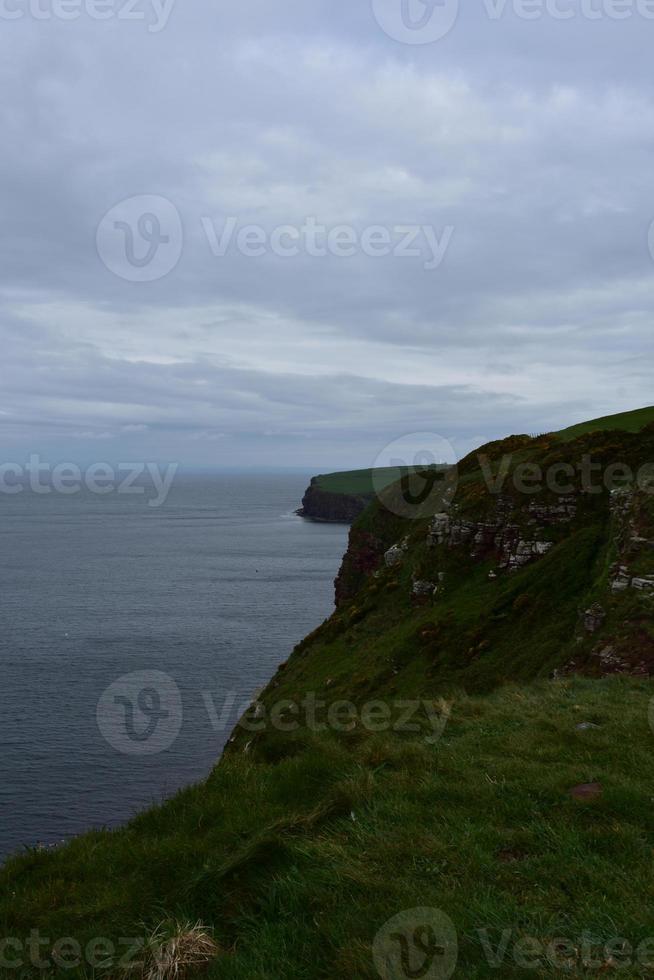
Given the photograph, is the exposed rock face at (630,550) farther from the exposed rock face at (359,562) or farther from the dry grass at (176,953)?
the exposed rock face at (359,562)

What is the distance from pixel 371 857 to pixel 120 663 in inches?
3118

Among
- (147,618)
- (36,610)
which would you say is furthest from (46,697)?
(36,610)

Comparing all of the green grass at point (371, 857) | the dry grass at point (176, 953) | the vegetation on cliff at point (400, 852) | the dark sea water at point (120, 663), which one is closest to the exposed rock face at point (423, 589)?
the dark sea water at point (120, 663)

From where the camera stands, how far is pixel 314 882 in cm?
801

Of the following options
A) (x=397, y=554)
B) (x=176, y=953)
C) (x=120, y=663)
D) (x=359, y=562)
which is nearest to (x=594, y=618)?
(x=176, y=953)

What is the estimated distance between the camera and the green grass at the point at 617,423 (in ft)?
184

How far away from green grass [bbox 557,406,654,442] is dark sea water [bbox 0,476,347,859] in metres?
A: 42.2

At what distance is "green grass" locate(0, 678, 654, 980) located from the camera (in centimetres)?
709

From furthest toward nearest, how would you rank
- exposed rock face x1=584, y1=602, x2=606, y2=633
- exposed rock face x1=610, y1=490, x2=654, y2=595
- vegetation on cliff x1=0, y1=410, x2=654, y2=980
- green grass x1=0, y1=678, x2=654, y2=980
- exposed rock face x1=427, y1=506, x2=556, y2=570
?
exposed rock face x1=427, y1=506, x2=556, y2=570
exposed rock face x1=610, y1=490, x2=654, y2=595
exposed rock face x1=584, y1=602, x2=606, y2=633
green grass x1=0, y1=678, x2=654, y2=980
vegetation on cliff x1=0, y1=410, x2=654, y2=980

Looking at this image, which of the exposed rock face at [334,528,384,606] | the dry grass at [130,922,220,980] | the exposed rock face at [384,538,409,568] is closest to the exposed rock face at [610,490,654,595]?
the dry grass at [130,922,220,980]

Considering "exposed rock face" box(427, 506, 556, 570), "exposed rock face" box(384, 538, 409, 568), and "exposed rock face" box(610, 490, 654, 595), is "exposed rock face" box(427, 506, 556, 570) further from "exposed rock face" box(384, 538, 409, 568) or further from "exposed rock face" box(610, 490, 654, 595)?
"exposed rock face" box(610, 490, 654, 595)

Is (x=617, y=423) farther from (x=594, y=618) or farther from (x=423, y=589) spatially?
(x=594, y=618)

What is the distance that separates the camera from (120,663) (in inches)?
3209

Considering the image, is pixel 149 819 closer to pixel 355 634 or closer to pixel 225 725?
pixel 355 634
